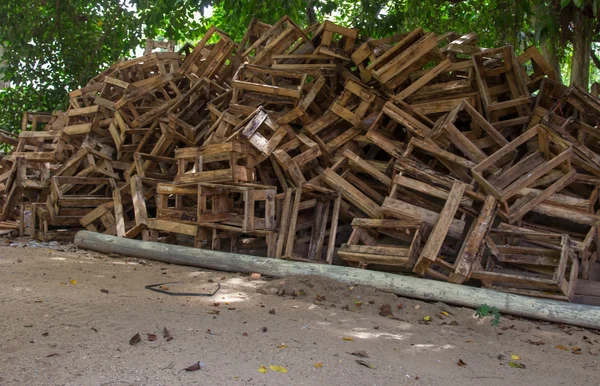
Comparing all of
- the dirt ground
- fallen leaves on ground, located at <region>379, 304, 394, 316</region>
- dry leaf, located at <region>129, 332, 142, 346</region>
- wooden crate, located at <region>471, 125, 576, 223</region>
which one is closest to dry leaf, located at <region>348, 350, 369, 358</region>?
the dirt ground

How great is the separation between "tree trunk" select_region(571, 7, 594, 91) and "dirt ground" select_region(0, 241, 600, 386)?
549 centimetres

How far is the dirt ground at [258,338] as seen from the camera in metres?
3.34

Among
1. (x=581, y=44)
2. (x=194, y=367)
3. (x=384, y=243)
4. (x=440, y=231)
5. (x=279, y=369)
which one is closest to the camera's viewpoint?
(x=194, y=367)

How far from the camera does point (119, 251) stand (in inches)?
282

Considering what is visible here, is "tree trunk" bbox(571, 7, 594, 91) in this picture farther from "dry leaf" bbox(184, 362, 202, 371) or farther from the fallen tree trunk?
"dry leaf" bbox(184, 362, 202, 371)

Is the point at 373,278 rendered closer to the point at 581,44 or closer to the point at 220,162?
the point at 220,162

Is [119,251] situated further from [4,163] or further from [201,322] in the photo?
[4,163]

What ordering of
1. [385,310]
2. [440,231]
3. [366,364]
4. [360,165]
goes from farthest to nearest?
1. [360,165]
2. [440,231]
3. [385,310]
4. [366,364]

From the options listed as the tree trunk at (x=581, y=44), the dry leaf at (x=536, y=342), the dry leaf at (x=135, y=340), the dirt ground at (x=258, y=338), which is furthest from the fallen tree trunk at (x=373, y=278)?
the tree trunk at (x=581, y=44)

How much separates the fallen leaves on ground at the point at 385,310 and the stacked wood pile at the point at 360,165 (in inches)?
26.6

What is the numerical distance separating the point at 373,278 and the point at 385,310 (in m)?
0.64

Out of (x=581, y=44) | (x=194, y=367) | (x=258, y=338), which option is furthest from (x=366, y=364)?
(x=581, y=44)

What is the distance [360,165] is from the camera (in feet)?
21.9

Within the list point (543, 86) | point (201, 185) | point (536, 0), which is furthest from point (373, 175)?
point (536, 0)
